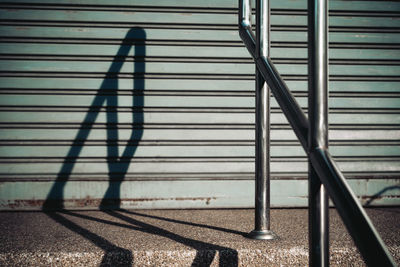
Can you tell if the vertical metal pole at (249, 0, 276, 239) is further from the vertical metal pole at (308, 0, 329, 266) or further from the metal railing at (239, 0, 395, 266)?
the vertical metal pole at (308, 0, 329, 266)

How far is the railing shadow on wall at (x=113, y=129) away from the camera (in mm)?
2485

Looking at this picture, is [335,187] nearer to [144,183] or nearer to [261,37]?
[261,37]

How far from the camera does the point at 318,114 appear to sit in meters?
0.66

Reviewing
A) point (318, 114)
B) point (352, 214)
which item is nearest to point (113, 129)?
point (318, 114)

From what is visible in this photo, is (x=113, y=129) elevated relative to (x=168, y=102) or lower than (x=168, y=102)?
lower

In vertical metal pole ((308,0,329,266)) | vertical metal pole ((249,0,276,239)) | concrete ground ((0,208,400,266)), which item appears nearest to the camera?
vertical metal pole ((308,0,329,266))

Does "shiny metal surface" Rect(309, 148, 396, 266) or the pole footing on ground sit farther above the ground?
"shiny metal surface" Rect(309, 148, 396, 266)

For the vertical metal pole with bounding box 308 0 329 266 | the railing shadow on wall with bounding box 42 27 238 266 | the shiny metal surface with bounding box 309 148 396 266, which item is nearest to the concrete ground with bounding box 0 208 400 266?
the vertical metal pole with bounding box 308 0 329 266

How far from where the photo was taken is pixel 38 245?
116cm

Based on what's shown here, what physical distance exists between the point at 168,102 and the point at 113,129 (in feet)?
1.72

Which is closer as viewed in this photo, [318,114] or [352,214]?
[352,214]

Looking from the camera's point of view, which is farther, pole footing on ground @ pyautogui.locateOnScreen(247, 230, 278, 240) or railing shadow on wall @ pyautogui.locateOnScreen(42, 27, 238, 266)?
railing shadow on wall @ pyautogui.locateOnScreen(42, 27, 238, 266)

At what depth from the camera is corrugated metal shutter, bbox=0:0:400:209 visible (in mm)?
2521

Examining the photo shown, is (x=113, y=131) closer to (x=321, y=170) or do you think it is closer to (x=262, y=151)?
(x=262, y=151)
